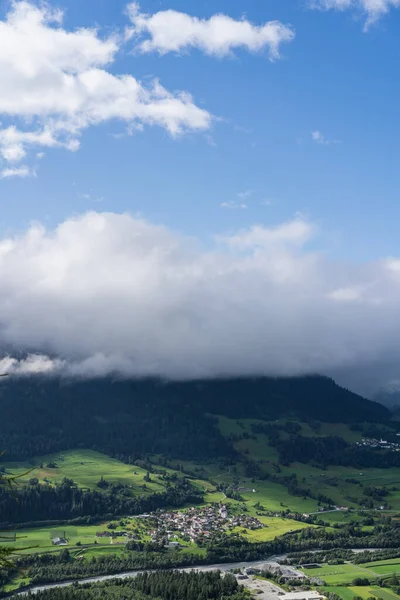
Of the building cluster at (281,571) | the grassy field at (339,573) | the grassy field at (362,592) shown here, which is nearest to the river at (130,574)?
the building cluster at (281,571)

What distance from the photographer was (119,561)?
182 meters

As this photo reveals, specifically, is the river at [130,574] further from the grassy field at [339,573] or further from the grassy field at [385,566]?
the grassy field at [385,566]

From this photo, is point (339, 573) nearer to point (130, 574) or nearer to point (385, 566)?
point (385, 566)

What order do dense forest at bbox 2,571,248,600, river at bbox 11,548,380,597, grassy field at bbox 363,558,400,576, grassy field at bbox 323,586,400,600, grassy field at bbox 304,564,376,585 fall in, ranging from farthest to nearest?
grassy field at bbox 363,558,400,576, grassy field at bbox 304,564,376,585, river at bbox 11,548,380,597, grassy field at bbox 323,586,400,600, dense forest at bbox 2,571,248,600

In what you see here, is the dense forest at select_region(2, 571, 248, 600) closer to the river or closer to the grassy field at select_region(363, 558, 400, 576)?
the river

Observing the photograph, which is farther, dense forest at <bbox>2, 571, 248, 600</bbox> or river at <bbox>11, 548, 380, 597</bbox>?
river at <bbox>11, 548, 380, 597</bbox>

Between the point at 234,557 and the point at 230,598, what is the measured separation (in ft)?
194

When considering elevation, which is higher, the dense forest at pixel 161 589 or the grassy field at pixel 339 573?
the dense forest at pixel 161 589

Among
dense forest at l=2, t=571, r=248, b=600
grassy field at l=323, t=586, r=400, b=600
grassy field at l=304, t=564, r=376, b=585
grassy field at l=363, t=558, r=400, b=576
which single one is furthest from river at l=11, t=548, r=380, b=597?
grassy field at l=323, t=586, r=400, b=600

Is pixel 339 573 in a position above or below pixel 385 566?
above

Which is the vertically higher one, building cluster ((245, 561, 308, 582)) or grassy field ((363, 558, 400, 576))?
building cluster ((245, 561, 308, 582))

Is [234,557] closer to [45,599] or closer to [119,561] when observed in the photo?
[119,561]

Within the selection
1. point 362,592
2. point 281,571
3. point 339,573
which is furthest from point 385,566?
point 281,571

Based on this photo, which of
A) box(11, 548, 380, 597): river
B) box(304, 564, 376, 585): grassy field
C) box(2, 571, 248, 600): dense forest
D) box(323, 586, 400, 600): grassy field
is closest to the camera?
box(2, 571, 248, 600): dense forest
